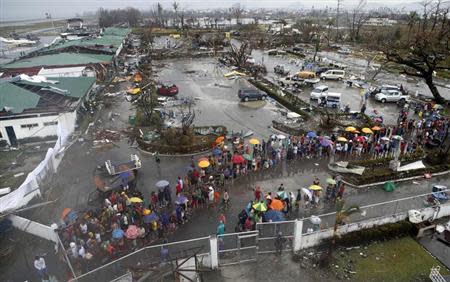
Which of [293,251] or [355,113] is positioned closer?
[293,251]

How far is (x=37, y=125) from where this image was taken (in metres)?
27.0

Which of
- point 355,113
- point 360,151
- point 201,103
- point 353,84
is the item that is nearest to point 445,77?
point 353,84

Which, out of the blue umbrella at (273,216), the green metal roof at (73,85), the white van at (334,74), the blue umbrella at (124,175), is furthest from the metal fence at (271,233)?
the white van at (334,74)

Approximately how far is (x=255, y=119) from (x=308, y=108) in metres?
6.01

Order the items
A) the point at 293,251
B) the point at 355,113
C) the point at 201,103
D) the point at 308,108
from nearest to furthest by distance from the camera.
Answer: the point at 293,251 < the point at 355,113 < the point at 308,108 < the point at 201,103

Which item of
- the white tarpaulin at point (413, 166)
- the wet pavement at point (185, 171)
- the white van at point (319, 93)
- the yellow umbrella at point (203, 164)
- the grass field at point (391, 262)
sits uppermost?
the white van at point (319, 93)

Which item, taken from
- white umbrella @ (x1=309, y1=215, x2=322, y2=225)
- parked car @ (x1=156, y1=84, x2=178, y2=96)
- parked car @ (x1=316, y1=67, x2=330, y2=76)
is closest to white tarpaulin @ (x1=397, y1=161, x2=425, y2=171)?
white umbrella @ (x1=309, y1=215, x2=322, y2=225)

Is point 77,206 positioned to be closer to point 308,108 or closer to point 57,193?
point 57,193

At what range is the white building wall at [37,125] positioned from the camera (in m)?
26.4

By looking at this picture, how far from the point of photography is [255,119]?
31250mm

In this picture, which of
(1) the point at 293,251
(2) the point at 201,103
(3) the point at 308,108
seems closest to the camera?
(1) the point at 293,251

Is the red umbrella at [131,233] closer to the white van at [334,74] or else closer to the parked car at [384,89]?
the parked car at [384,89]

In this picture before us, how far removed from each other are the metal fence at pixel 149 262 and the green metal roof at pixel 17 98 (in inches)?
783

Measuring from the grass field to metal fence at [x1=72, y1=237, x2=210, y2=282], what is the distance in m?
6.88
